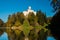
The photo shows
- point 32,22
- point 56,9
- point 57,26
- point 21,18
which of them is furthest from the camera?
point 21,18

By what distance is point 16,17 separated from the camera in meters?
56.9

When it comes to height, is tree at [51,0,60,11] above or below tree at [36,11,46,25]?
below

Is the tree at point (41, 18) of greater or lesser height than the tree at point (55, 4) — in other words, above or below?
above

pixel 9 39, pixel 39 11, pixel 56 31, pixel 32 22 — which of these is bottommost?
pixel 56 31

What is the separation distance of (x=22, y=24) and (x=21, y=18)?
168 cm

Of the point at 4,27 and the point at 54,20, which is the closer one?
the point at 54,20

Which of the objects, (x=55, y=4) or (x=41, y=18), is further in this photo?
(x=41, y=18)

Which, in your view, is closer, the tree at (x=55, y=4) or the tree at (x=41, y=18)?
the tree at (x=55, y=4)

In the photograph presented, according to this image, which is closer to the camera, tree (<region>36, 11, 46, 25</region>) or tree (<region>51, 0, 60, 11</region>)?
tree (<region>51, 0, 60, 11</region>)

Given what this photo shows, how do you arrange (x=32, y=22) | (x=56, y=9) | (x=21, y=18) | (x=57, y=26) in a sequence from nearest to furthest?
(x=56, y=9), (x=57, y=26), (x=32, y=22), (x=21, y=18)

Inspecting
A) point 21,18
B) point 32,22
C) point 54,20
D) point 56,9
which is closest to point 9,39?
point 54,20

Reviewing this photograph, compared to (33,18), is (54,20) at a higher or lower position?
lower

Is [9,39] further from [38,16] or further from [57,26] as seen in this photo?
[38,16]

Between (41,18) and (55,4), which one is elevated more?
(41,18)
